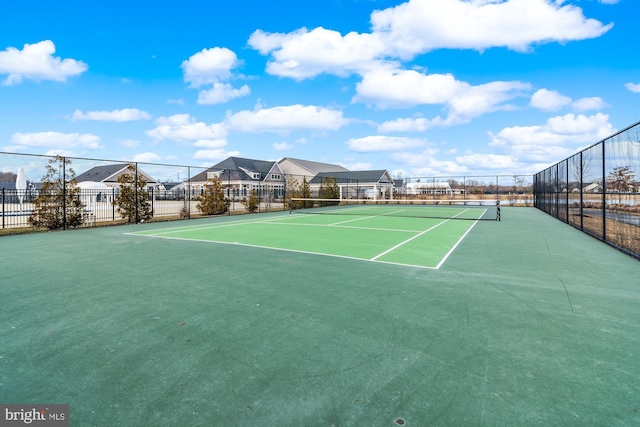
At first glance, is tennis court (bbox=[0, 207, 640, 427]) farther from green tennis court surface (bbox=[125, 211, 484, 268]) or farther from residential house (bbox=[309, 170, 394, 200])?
residential house (bbox=[309, 170, 394, 200])

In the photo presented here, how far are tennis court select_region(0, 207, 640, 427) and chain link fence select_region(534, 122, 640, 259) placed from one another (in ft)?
6.08

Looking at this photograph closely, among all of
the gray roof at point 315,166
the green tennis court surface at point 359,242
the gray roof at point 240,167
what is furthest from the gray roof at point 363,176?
the green tennis court surface at point 359,242

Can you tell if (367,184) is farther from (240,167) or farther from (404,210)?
(404,210)

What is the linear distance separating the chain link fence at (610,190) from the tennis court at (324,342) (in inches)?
73.0

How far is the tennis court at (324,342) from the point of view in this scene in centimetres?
208

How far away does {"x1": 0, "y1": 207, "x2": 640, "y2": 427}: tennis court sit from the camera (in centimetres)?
208

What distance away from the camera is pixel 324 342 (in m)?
2.95

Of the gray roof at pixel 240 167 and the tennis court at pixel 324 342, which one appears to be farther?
the gray roof at pixel 240 167

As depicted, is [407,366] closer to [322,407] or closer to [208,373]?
[322,407]

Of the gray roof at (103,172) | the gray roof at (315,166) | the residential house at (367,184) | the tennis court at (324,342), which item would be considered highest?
the gray roof at (315,166)

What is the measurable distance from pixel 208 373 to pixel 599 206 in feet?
36.4

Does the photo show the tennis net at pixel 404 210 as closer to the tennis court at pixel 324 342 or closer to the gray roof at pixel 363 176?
the tennis court at pixel 324 342

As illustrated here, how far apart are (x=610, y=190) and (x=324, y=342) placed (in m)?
8.41

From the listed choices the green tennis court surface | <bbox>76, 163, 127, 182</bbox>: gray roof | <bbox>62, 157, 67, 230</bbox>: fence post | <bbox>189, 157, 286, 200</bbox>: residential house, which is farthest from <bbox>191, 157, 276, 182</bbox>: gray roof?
the green tennis court surface
